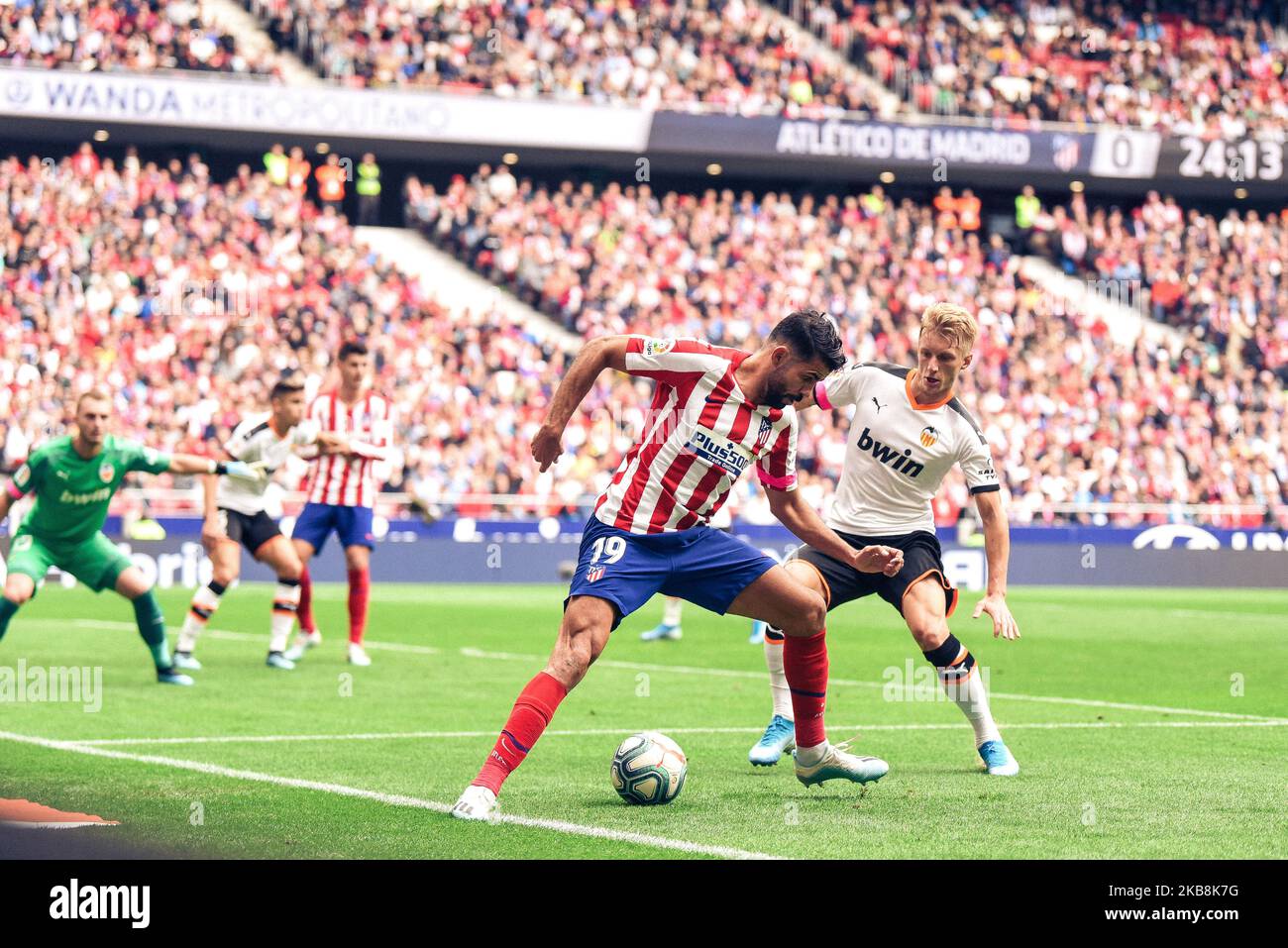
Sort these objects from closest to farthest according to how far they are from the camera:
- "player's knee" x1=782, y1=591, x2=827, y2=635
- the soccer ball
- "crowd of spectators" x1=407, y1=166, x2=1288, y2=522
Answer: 1. the soccer ball
2. "player's knee" x1=782, y1=591, x2=827, y2=635
3. "crowd of spectators" x1=407, y1=166, x2=1288, y2=522

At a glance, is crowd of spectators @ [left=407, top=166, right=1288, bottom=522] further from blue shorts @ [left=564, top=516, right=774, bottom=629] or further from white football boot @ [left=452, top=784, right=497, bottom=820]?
white football boot @ [left=452, top=784, right=497, bottom=820]

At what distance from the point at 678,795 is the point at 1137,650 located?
1044 centimetres

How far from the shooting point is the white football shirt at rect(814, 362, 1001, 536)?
30.9ft

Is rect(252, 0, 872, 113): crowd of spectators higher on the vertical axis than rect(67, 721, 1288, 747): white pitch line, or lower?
higher

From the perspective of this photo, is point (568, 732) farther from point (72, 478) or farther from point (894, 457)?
point (72, 478)

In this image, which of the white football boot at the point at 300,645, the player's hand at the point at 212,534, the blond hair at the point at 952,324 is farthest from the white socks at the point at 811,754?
the white football boot at the point at 300,645

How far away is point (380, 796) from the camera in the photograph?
790 centimetres

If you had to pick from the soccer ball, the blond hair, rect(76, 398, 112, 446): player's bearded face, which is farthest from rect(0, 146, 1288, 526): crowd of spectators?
the soccer ball

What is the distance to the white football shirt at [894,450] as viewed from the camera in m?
9.41

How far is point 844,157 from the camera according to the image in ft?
128

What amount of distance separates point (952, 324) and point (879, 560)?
1.40m

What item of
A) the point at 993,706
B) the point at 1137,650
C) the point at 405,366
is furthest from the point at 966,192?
the point at 993,706

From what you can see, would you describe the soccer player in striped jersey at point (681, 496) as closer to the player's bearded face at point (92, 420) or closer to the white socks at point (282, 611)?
the player's bearded face at point (92, 420)

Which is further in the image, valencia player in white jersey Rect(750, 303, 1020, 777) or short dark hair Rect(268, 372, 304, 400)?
short dark hair Rect(268, 372, 304, 400)
